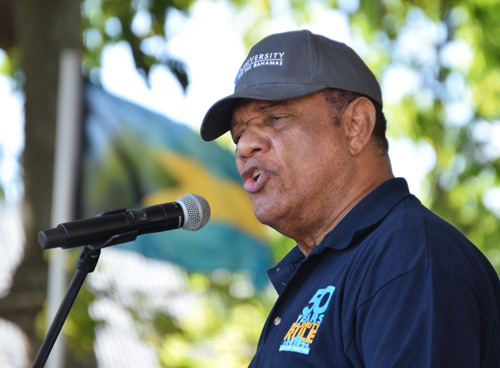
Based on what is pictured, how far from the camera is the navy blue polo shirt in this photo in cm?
169

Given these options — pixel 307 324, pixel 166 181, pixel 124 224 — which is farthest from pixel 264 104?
pixel 166 181

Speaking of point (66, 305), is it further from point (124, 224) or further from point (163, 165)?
point (163, 165)

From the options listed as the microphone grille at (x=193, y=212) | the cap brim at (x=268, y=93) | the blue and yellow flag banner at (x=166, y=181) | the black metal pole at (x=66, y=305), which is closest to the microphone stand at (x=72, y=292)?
the black metal pole at (x=66, y=305)

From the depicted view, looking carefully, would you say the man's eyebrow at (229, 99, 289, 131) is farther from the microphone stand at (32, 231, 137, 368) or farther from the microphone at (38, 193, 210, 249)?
the microphone stand at (32, 231, 137, 368)

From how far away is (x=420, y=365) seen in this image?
165cm

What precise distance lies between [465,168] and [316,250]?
6.96m

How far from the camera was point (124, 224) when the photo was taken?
7.14ft

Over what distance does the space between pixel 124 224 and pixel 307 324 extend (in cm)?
59

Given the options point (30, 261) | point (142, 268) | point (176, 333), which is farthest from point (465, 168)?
point (142, 268)

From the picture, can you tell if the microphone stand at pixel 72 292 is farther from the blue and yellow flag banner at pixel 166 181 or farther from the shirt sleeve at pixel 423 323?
the blue and yellow flag banner at pixel 166 181

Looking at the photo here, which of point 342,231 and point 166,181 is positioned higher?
point 166,181

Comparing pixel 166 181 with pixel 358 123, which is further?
pixel 166 181

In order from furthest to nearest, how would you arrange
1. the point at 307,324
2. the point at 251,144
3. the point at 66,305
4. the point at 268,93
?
the point at 251,144 < the point at 268,93 < the point at 66,305 < the point at 307,324

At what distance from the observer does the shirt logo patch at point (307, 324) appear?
6.40ft
